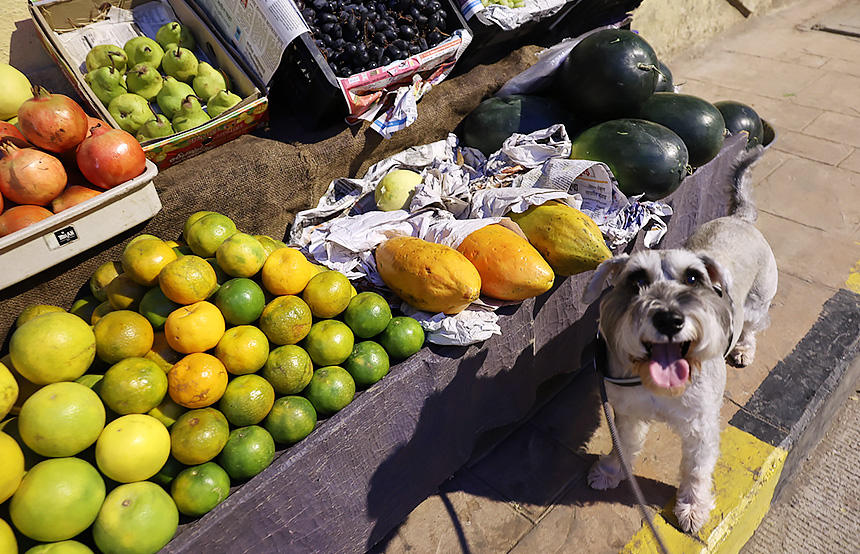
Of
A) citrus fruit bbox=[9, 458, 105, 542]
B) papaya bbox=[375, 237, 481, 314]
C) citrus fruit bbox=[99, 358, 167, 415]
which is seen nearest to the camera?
citrus fruit bbox=[9, 458, 105, 542]

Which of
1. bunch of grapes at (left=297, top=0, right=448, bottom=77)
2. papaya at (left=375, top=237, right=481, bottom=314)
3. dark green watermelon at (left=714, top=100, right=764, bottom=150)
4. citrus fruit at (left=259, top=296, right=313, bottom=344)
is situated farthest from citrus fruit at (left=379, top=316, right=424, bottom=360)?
dark green watermelon at (left=714, top=100, right=764, bottom=150)

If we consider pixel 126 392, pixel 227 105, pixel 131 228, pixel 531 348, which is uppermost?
pixel 227 105

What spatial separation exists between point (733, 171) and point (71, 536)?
149 inches

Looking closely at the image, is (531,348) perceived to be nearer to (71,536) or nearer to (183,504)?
(183,504)

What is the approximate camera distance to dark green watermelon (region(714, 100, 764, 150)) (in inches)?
164

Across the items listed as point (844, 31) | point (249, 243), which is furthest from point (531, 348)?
point (844, 31)

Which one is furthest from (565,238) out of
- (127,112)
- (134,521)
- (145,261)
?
(127,112)

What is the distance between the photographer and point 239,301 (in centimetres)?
212

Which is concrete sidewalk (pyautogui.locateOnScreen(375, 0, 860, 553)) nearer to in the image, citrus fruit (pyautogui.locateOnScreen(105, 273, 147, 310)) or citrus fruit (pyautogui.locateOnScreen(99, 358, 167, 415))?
citrus fruit (pyautogui.locateOnScreen(99, 358, 167, 415))

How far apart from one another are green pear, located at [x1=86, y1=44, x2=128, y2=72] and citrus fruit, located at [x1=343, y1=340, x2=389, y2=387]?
2061mm

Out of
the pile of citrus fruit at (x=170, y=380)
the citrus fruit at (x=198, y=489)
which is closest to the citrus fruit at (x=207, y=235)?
the pile of citrus fruit at (x=170, y=380)

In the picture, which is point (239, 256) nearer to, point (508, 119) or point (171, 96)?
point (171, 96)

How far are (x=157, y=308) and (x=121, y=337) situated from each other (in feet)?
0.65

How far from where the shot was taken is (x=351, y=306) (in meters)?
2.38
